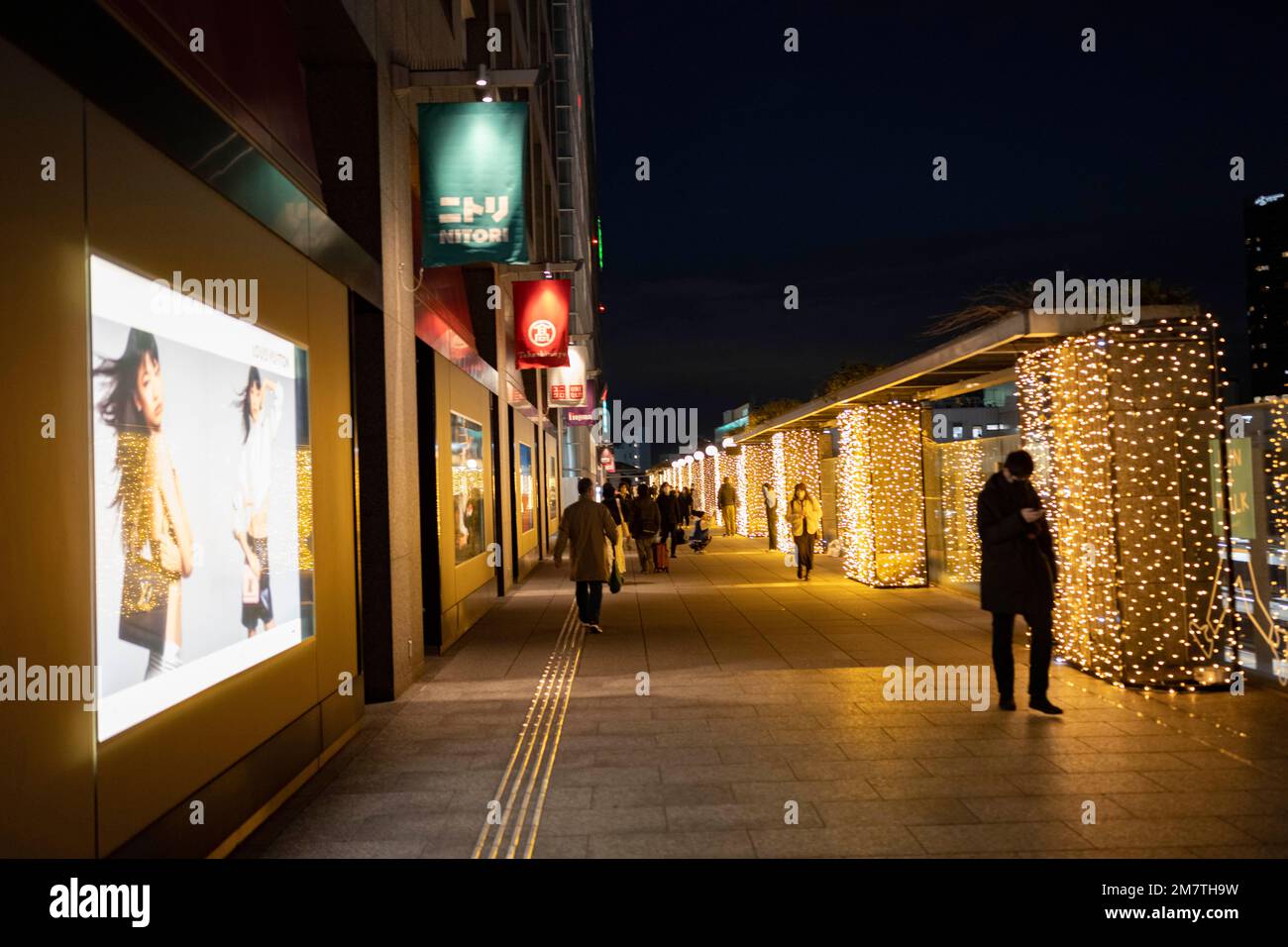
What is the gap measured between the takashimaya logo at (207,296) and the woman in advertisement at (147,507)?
0.26 m

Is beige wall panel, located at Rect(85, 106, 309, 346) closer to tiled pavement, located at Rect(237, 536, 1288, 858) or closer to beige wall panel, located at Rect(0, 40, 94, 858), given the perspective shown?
beige wall panel, located at Rect(0, 40, 94, 858)

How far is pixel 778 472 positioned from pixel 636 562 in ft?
15.6

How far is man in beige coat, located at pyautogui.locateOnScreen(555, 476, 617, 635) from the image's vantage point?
12.6 m

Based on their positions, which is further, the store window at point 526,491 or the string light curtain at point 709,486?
the string light curtain at point 709,486

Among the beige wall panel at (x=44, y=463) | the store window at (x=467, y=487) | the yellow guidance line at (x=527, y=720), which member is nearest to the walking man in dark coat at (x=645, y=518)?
the store window at (x=467, y=487)

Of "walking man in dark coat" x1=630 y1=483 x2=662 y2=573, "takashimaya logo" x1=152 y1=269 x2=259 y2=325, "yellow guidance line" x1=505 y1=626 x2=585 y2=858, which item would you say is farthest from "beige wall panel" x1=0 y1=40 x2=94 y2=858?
"walking man in dark coat" x1=630 y1=483 x2=662 y2=573

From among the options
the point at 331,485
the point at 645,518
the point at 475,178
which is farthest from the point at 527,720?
the point at 645,518

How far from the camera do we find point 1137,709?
7.87 metres

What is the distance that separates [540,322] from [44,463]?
1541 centimetres

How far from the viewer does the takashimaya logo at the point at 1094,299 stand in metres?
9.06

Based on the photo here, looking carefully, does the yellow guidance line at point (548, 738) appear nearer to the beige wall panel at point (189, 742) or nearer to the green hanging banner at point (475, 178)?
the beige wall panel at point (189, 742)

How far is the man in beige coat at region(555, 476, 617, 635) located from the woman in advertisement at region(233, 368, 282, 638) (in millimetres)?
6365

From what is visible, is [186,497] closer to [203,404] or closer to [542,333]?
[203,404]
